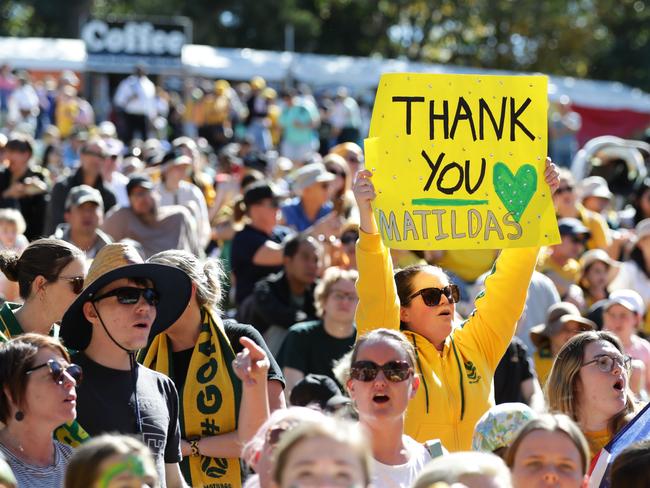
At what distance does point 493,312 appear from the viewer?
215 inches

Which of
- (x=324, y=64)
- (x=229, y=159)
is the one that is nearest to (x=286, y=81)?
(x=324, y=64)

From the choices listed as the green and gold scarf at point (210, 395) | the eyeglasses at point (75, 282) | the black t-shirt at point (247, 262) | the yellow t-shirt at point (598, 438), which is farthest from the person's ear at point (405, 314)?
the black t-shirt at point (247, 262)

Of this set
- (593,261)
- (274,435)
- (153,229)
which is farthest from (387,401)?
(593,261)

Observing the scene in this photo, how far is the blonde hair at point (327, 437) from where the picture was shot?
310 cm

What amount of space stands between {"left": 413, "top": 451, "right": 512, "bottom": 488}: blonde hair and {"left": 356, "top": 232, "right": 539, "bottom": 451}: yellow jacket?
1612 mm

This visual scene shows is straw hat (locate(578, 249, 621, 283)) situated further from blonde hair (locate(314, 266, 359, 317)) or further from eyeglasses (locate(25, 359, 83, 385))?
eyeglasses (locate(25, 359, 83, 385))

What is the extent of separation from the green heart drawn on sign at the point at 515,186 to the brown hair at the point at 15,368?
2174 mm

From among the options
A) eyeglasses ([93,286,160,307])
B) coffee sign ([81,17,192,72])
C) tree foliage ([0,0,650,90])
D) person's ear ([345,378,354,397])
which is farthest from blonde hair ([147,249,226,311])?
tree foliage ([0,0,650,90])

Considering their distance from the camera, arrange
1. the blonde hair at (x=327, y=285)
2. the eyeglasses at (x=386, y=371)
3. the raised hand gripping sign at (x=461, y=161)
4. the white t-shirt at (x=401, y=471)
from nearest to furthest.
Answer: the white t-shirt at (x=401, y=471) < the eyeglasses at (x=386, y=371) < the raised hand gripping sign at (x=461, y=161) < the blonde hair at (x=327, y=285)

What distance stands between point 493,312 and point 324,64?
2699 centimetres

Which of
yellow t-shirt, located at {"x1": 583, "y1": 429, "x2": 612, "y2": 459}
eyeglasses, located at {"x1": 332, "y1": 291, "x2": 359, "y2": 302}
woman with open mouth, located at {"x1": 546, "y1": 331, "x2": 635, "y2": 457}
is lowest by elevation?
eyeglasses, located at {"x1": 332, "y1": 291, "x2": 359, "y2": 302}

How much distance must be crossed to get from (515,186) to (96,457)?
270 centimetres

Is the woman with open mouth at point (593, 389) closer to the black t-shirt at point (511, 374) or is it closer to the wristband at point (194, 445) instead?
the wristband at point (194, 445)

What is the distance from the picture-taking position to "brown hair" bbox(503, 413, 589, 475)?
3.93m
